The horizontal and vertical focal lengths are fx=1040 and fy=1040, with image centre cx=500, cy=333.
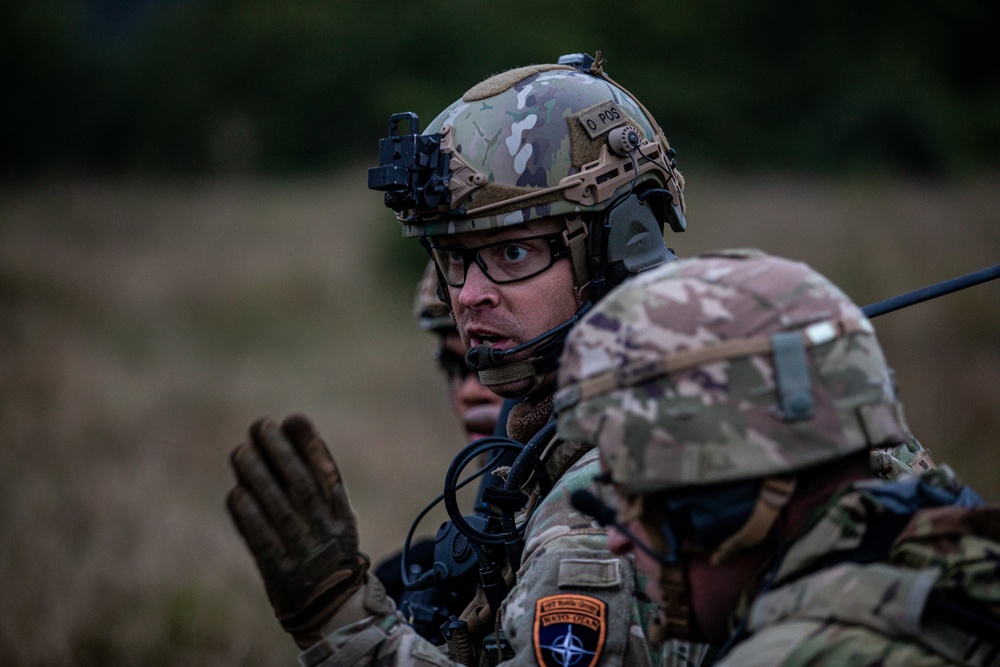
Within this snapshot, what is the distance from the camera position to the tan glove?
2484mm

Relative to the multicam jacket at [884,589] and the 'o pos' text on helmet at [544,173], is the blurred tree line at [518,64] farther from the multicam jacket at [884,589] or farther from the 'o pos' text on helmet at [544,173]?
the multicam jacket at [884,589]

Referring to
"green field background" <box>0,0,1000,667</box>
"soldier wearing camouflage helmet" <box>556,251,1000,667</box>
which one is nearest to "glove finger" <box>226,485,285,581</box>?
"soldier wearing camouflage helmet" <box>556,251,1000,667</box>

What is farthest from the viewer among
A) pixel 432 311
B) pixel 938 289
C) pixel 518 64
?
pixel 518 64

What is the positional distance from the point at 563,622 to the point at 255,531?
0.79 metres

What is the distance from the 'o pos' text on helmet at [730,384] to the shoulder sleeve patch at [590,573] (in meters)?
0.46

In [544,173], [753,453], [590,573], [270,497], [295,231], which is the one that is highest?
[295,231]

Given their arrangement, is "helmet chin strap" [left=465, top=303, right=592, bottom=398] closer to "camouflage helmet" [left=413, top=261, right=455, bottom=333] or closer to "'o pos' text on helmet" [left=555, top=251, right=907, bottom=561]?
"'o pos' text on helmet" [left=555, top=251, right=907, bottom=561]

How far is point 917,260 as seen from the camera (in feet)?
44.0

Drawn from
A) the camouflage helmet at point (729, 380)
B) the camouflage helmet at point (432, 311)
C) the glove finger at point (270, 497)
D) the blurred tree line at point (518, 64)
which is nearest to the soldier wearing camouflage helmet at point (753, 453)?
the camouflage helmet at point (729, 380)

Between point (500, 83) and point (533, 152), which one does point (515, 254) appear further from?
point (500, 83)

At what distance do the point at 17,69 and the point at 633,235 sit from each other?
27589mm

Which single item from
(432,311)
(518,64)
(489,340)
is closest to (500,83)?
(489,340)

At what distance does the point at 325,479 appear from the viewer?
2.52 metres

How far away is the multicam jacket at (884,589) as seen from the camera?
186 centimetres
